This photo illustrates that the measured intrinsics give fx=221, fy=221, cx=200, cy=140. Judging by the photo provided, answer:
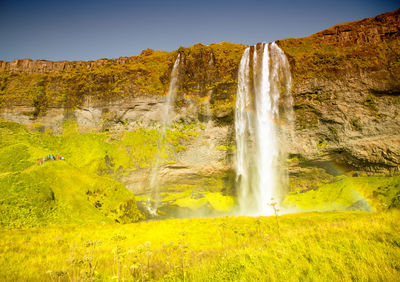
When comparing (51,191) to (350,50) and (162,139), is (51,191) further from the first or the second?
(350,50)

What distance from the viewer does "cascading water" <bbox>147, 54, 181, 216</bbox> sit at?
35719 mm

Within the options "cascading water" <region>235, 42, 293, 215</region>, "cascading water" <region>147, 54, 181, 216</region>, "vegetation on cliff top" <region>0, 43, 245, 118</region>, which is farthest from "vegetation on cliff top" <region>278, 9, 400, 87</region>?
"cascading water" <region>147, 54, 181, 216</region>

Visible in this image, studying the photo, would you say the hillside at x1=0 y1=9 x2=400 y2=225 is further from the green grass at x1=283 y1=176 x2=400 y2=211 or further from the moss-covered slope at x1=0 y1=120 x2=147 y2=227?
the green grass at x1=283 y1=176 x2=400 y2=211

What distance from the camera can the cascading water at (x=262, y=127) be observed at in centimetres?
3325

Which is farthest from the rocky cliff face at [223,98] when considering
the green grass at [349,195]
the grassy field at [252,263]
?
the grassy field at [252,263]

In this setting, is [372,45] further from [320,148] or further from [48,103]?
[48,103]

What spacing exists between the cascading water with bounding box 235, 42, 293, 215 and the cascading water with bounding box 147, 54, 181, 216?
11.9 m

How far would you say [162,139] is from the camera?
1499 inches

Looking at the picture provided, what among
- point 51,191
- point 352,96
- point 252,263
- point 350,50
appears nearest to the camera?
point 252,263

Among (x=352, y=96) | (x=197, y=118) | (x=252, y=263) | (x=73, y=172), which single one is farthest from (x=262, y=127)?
(x=252, y=263)

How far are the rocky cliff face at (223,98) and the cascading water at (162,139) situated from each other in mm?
1051

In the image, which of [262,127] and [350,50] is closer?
[350,50]

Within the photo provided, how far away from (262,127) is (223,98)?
791 cm

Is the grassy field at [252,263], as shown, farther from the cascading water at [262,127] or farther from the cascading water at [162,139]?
the cascading water at [262,127]
